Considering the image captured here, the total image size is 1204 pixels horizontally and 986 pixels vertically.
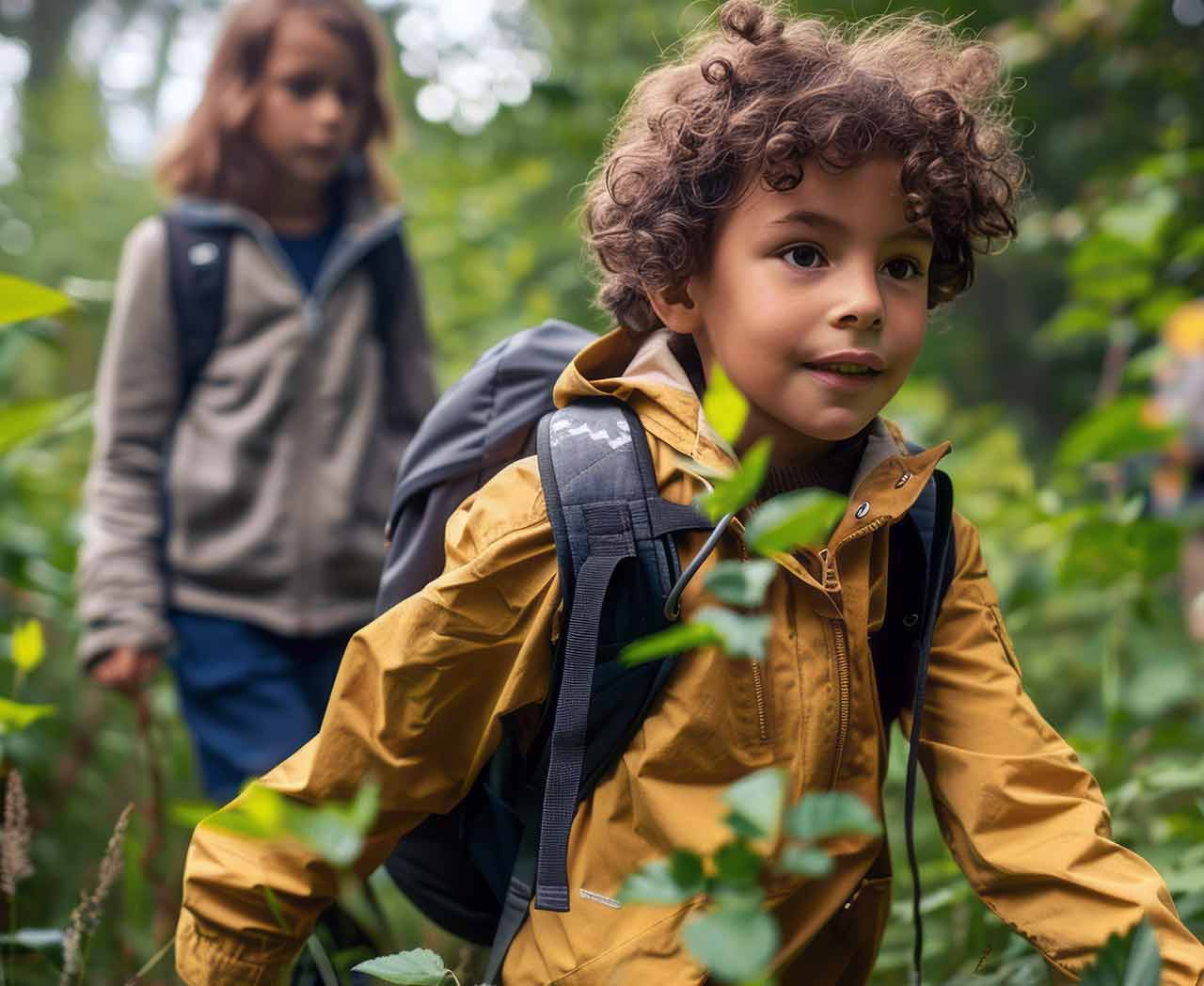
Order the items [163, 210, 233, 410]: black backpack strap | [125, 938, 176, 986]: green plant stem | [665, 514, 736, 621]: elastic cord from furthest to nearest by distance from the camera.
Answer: [163, 210, 233, 410]: black backpack strap
[125, 938, 176, 986]: green plant stem
[665, 514, 736, 621]: elastic cord

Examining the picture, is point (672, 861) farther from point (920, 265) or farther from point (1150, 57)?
point (1150, 57)

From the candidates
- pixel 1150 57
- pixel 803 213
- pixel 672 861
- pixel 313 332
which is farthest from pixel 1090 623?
pixel 672 861

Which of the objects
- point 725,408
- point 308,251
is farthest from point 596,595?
point 308,251

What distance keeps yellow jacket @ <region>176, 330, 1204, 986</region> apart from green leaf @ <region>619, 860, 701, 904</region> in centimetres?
59

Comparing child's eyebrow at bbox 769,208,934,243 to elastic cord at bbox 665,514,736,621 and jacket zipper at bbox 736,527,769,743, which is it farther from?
jacket zipper at bbox 736,527,769,743

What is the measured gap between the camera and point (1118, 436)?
8.61 feet

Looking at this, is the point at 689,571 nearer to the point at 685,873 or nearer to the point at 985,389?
the point at 685,873

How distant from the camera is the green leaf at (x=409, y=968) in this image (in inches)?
55.4

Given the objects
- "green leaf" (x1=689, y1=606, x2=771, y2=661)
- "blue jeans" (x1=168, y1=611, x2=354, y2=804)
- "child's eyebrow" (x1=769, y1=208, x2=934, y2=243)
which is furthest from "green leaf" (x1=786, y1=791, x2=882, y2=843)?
"blue jeans" (x1=168, y1=611, x2=354, y2=804)

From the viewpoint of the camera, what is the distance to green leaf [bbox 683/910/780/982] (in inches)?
37.6

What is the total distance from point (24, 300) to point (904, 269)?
1.16m

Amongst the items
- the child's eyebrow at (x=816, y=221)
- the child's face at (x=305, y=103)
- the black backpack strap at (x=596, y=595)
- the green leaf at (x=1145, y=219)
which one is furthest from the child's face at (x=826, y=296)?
the child's face at (x=305, y=103)

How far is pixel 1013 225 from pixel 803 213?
0.48 metres

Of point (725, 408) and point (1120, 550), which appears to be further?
point (1120, 550)
